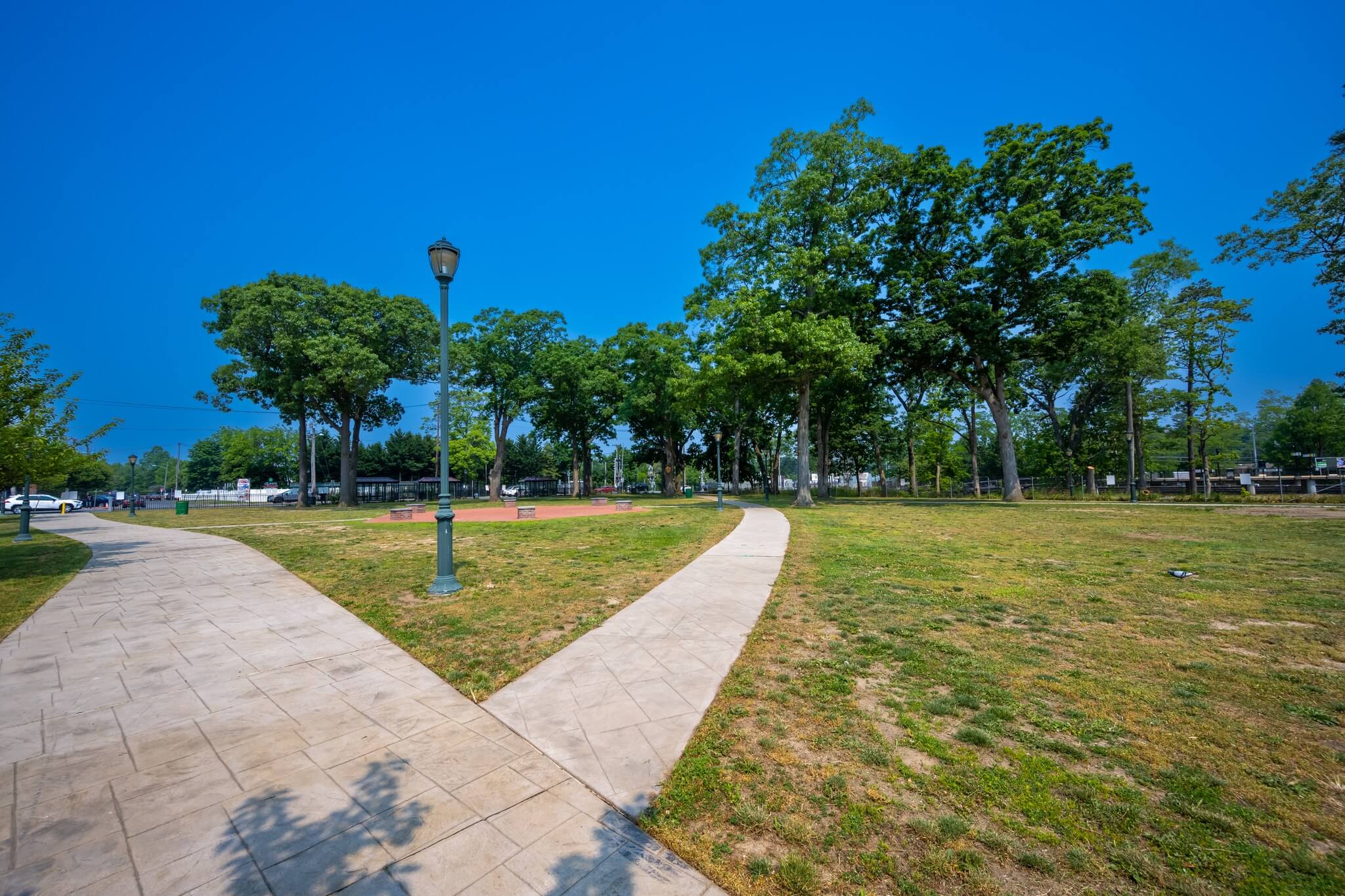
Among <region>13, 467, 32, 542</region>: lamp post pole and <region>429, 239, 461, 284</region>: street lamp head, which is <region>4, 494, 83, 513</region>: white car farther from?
<region>429, 239, 461, 284</region>: street lamp head

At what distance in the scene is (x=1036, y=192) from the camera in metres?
23.7

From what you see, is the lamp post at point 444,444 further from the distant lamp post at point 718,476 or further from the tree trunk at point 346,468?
the tree trunk at point 346,468

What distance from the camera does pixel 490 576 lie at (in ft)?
28.2

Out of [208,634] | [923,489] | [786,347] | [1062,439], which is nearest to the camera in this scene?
[208,634]

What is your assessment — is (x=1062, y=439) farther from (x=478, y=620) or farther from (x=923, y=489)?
(x=478, y=620)

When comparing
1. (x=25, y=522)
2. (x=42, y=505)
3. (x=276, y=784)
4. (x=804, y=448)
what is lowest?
(x=42, y=505)

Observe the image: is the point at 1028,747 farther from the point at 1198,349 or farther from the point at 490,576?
the point at 1198,349

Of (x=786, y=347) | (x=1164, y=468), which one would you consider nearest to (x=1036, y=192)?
(x=786, y=347)

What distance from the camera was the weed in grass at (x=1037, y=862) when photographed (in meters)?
2.19

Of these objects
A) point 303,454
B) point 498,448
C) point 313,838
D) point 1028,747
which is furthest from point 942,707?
point 303,454

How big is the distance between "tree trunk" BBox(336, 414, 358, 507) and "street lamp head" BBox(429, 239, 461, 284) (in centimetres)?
Answer: 2910

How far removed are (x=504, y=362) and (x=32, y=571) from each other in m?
29.2

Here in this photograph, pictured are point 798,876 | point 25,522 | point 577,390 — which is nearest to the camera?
point 798,876

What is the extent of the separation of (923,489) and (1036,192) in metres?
33.2
